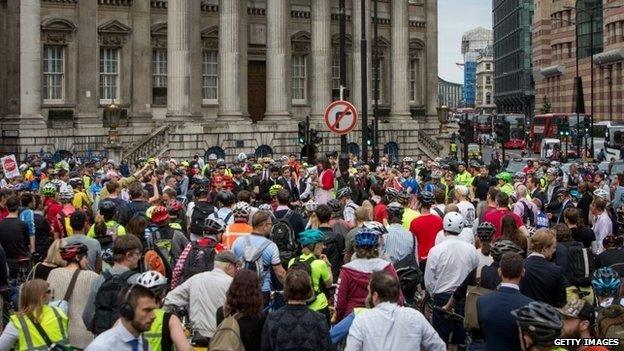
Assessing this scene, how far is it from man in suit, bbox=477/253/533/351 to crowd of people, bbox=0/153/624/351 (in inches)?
0.5

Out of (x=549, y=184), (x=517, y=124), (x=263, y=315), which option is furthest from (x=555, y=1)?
(x=263, y=315)

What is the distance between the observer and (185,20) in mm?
47906

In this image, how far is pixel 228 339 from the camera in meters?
8.67

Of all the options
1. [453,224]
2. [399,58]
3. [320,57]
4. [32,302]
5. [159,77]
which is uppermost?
[399,58]

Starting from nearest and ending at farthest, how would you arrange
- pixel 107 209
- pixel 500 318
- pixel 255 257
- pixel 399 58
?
1. pixel 500 318
2. pixel 255 257
3. pixel 107 209
4. pixel 399 58

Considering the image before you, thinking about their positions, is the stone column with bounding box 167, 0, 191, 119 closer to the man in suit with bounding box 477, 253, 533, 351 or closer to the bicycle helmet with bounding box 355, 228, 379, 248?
the bicycle helmet with bounding box 355, 228, 379, 248

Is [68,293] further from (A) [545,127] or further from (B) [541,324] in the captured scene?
(A) [545,127]

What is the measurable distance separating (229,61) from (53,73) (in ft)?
24.7

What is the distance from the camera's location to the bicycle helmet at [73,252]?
10.8 metres

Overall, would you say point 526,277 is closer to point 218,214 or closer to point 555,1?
point 218,214

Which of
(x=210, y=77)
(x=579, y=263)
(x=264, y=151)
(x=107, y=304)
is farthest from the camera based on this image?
(x=210, y=77)

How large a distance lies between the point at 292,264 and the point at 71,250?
8.14ft

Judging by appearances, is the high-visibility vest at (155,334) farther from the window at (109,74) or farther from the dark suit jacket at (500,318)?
the window at (109,74)

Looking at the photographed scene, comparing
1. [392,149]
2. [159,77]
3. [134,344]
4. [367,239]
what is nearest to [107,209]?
[367,239]
